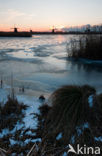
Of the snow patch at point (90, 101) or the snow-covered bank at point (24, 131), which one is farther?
the snow patch at point (90, 101)

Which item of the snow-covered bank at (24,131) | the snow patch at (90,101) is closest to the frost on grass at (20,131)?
the snow-covered bank at (24,131)

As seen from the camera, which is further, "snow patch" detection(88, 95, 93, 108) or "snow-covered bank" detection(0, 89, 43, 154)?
"snow patch" detection(88, 95, 93, 108)

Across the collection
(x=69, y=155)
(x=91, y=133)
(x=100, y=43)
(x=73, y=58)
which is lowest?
(x=69, y=155)

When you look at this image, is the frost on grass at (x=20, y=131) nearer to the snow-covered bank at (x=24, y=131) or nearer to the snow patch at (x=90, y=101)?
the snow-covered bank at (x=24, y=131)

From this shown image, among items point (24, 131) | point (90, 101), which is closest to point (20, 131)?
point (24, 131)

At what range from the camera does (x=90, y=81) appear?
4801 mm

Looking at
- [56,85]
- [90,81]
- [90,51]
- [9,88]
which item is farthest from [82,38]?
[9,88]

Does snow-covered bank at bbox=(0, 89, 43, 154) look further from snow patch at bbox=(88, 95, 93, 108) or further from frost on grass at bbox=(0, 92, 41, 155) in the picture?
snow patch at bbox=(88, 95, 93, 108)

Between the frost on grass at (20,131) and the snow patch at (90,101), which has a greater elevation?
the snow patch at (90,101)

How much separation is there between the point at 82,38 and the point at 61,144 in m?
7.70

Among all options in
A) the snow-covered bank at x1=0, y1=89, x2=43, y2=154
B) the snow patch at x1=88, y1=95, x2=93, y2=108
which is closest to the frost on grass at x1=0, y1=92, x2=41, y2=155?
the snow-covered bank at x1=0, y1=89, x2=43, y2=154

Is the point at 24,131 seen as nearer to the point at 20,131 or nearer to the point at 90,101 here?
the point at 20,131

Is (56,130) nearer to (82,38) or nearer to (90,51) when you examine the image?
(90,51)

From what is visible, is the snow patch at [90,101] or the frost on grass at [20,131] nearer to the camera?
the frost on grass at [20,131]
